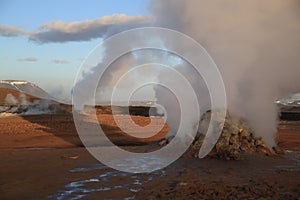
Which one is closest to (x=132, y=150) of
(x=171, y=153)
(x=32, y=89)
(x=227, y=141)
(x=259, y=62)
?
(x=171, y=153)

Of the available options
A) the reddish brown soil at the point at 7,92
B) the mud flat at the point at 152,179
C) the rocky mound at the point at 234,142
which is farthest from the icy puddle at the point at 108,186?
the reddish brown soil at the point at 7,92

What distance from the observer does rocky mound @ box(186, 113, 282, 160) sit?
893cm

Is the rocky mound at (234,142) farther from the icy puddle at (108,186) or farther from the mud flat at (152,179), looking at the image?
the icy puddle at (108,186)

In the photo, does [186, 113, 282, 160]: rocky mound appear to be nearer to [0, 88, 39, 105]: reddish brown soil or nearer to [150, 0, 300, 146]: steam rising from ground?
[150, 0, 300, 146]: steam rising from ground

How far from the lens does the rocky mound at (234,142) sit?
8.93 m

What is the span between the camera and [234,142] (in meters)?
9.25

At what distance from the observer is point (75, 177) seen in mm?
6645

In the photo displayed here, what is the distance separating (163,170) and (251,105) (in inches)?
164

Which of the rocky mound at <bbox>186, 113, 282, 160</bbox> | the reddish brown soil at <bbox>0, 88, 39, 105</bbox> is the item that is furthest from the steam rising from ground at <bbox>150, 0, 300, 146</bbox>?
the reddish brown soil at <bbox>0, 88, 39, 105</bbox>

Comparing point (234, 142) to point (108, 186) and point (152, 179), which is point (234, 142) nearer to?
point (152, 179)

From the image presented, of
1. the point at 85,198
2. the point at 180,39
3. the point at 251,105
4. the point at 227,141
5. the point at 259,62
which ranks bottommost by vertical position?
the point at 85,198

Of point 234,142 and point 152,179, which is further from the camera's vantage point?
point 234,142

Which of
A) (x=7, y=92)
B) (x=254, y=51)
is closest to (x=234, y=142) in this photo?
(x=254, y=51)

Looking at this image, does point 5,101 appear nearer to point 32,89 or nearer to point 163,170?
point 32,89
